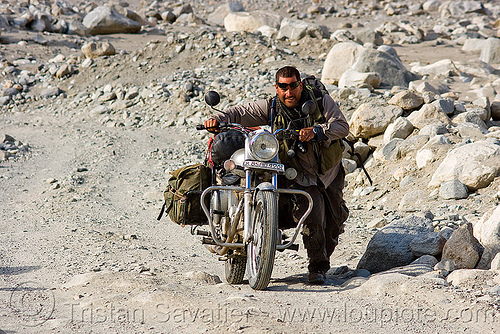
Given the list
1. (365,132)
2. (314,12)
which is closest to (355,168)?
(365,132)

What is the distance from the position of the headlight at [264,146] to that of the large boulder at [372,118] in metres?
5.90

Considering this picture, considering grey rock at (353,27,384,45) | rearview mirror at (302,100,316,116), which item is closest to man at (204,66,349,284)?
rearview mirror at (302,100,316,116)

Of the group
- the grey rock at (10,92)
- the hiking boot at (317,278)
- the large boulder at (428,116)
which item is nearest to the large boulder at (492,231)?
the hiking boot at (317,278)

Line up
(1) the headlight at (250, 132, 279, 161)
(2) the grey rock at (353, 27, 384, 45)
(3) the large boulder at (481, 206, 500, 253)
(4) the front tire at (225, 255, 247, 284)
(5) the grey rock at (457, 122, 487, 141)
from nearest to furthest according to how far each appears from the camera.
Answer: (1) the headlight at (250, 132, 279, 161) → (4) the front tire at (225, 255, 247, 284) → (3) the large boulder at (481, 206, 500, 253) → (5) the grey rock at (457, 122, 487, 141) → (2) the grey rock at (353, 27, 384, 45)

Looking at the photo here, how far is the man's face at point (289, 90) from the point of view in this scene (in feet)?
15.0

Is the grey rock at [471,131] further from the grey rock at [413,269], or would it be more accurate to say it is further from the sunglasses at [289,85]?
the sunglasses at [289,85]

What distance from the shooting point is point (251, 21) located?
2177 centimetres

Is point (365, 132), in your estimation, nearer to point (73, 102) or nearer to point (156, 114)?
point (156, 114)

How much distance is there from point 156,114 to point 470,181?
816cm

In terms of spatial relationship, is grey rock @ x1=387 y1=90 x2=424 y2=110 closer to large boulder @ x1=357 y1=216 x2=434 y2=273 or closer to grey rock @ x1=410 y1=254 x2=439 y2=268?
large boulder @ x1=357 y1=216 x2=434 y2=273

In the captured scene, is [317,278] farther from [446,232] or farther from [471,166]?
[471,166]

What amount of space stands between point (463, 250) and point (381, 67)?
27.0 feet

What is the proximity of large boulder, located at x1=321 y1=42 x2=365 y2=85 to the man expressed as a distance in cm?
829

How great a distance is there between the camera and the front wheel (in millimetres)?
3922
